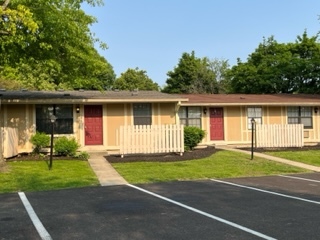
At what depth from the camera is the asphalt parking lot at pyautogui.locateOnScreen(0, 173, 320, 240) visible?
5520 millimetres

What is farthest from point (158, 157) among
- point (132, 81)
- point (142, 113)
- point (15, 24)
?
point (132, 81)

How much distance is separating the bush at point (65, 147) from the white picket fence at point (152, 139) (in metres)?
2.07

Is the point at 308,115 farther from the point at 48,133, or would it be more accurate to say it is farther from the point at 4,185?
the point at 4,185

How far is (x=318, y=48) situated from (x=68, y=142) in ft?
94.5

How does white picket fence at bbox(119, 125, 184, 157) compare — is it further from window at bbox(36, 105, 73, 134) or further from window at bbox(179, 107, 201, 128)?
window at bbox(179, 107, 201, 128)

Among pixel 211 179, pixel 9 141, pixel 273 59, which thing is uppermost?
pixel 273 59

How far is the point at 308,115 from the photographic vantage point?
2275 centimetres

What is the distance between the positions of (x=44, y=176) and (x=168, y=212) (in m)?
6.07

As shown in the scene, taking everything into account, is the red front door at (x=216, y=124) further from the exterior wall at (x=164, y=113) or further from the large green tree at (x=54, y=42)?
the large green tree at (x=54, y=42)

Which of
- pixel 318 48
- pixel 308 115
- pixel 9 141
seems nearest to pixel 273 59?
pixel 318 48

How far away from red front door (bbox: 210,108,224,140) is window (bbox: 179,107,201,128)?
0.75 meters

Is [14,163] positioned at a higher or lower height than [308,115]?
lower

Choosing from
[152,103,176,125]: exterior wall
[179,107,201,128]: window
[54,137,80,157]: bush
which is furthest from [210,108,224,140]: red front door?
[54,137,80,157]: bush

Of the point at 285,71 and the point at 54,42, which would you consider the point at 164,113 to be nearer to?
the point at 54,42
